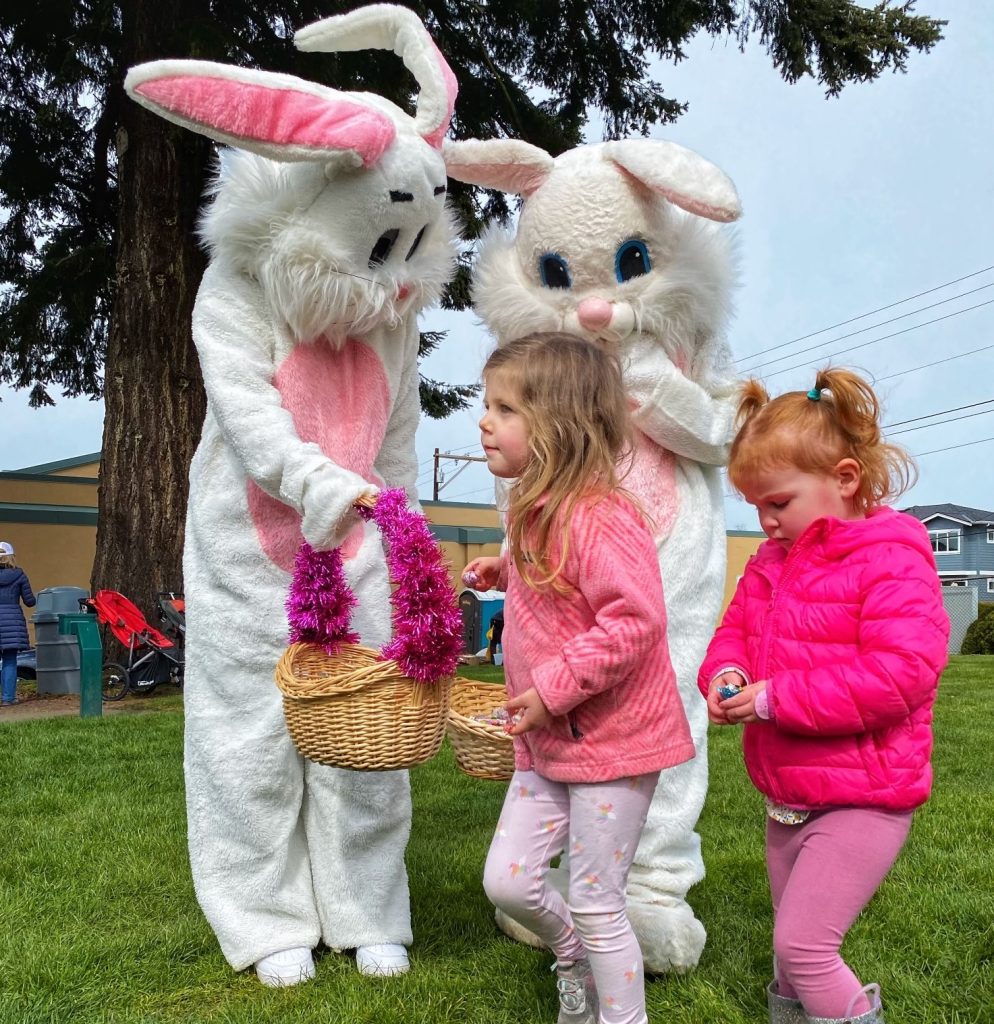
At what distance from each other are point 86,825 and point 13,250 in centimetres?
752

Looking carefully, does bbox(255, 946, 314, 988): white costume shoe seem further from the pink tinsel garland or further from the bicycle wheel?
the bicycle wheel

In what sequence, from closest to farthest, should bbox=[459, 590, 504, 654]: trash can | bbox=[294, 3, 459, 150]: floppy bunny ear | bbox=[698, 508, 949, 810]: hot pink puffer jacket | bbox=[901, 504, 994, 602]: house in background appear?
1. bbox=[698, 508, 949, 810]: hot pink puffer jacket
2. bbox=[294, 3, 459, 150]: floppy bunny ear
3. bbox=[459, 590, 504, 654]: trash can
4. bbox=[901, 504, 994, 602]: house in background

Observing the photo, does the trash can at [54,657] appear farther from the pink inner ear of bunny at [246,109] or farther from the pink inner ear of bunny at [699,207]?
the pink inner ear of bunny at [699,207]

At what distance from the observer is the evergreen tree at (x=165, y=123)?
8.12 metres

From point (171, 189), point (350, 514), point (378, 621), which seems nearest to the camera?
point (350, 514)

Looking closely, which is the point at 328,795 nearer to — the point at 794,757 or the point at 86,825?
the point at 794,757

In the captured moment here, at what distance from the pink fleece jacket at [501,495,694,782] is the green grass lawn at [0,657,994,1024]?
0.76 m

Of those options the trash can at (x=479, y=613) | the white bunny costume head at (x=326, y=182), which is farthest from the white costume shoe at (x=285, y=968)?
the trash can at (x=479, y=613)

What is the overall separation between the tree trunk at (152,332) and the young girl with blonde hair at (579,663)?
6.51 m

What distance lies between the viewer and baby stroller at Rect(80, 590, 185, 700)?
8.17 m

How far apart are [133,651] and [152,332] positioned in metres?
2.63

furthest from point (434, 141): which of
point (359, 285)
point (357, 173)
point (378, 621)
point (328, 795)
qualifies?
point (328, 795)

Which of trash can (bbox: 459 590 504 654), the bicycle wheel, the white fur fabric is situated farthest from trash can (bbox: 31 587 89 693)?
the white fur fabric

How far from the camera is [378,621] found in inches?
106
